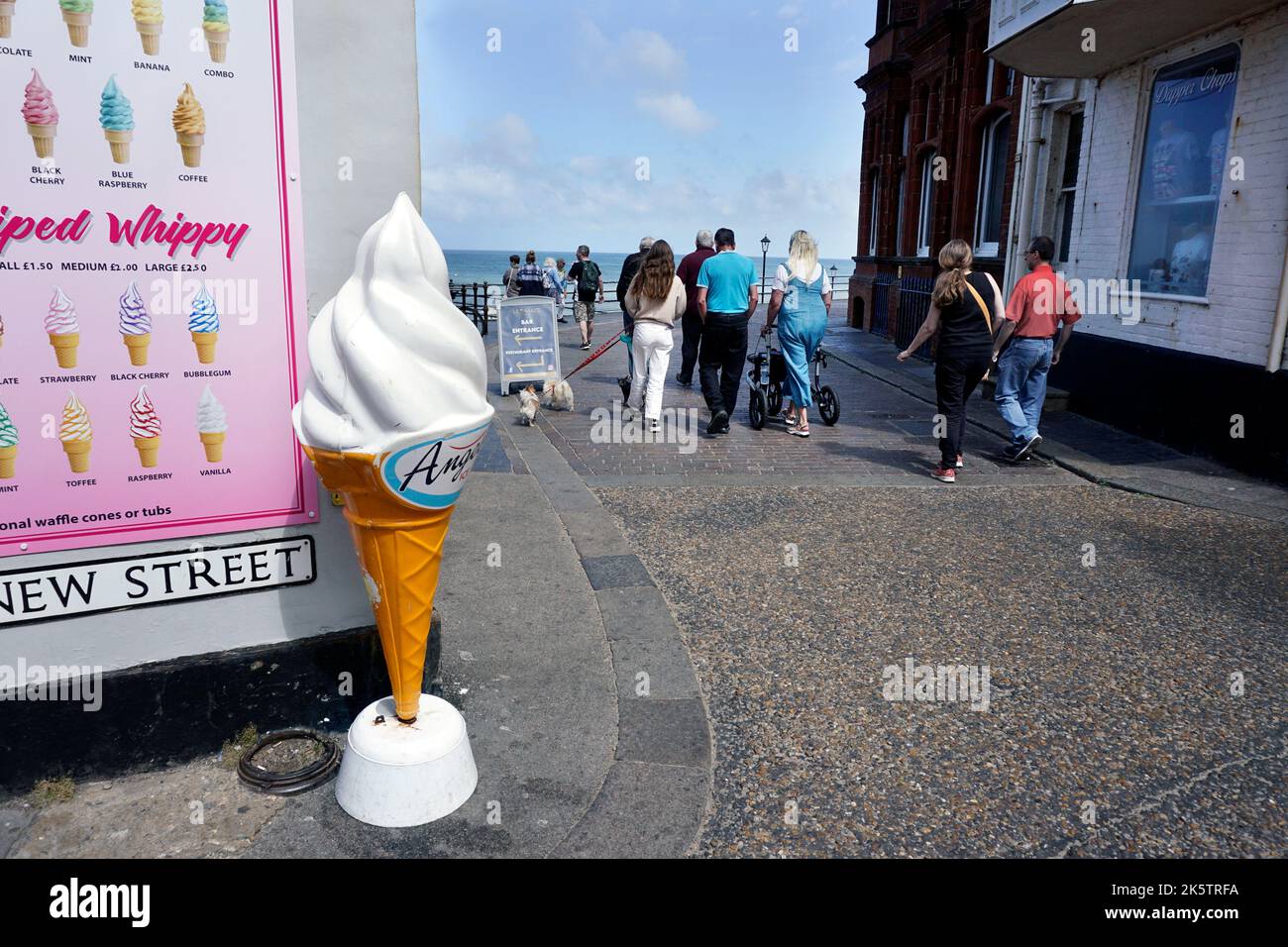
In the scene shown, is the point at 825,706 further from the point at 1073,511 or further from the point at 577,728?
the point at 1073,511

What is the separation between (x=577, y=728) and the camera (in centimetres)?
354

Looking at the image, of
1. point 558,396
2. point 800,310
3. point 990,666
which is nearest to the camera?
point 990,666

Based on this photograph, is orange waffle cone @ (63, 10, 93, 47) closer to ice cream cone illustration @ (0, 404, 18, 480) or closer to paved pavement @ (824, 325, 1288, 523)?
ice cream cone illustration @ (0, 404, 18, 480)

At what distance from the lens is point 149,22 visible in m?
2.69

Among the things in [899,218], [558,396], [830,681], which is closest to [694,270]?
[558,396]

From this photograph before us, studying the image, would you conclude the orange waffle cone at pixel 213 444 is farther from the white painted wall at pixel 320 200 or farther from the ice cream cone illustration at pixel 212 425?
the white painted wall at pixel 320 200

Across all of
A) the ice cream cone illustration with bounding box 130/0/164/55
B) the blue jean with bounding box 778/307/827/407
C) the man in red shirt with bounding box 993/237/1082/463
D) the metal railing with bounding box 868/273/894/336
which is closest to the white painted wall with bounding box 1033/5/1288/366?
the man in red shirt with bounding box 993/237/1082/463

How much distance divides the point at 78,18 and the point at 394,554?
5.81ft

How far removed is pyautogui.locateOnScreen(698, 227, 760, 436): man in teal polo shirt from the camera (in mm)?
9227

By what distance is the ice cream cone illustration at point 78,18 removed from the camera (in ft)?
8.46

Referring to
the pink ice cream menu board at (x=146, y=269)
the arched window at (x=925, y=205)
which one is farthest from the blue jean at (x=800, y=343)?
the arched window at (x=925, y=205)

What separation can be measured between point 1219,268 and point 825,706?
271 inches

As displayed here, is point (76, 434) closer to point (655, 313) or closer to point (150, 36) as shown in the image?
point (150, 36)
